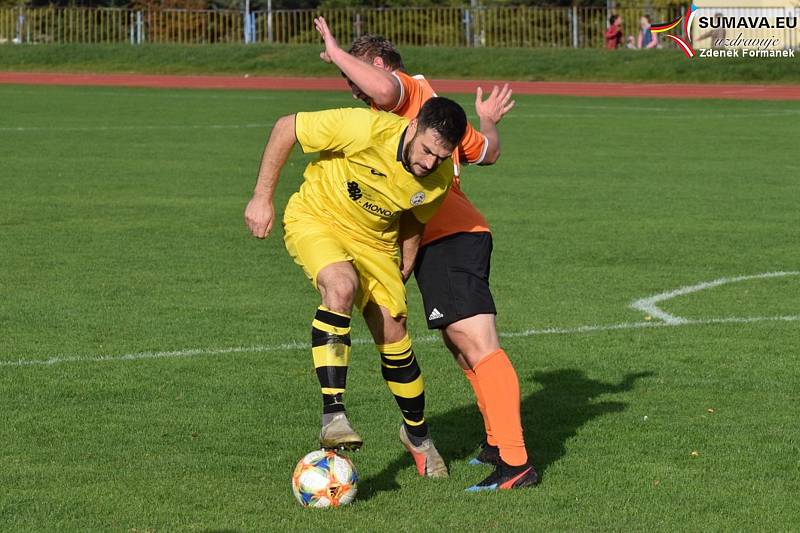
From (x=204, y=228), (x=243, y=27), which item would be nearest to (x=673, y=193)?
(x=204, y=228)

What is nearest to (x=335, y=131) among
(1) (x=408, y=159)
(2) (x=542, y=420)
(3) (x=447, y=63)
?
(1) (x=408, y=159)

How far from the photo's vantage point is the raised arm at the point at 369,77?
5.69 meters

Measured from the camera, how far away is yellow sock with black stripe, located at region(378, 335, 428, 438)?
5.91 m

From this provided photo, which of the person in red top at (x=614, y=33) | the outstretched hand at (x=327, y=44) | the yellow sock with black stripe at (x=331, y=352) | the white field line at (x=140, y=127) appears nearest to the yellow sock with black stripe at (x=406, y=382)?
the yellow sock with black stripe at (x=331, y=352)

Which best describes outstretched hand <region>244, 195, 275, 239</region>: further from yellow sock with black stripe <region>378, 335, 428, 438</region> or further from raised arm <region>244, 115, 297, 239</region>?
yellow sock with black stripe <region>378, 335, 428, 438</region>

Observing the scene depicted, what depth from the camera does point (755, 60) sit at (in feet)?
127

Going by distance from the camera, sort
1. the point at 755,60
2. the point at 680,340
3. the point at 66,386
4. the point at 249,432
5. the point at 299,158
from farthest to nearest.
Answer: the point at 755,60, the point at 299,158, the point at 680,340, the point at 66,386, the point at 249,432

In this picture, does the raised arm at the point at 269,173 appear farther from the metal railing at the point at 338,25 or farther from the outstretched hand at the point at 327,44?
the metal railing at the point at 338,25

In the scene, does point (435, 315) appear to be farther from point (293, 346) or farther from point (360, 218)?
point (293, 346)

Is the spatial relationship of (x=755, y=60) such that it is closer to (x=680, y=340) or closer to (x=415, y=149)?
(x=680, y=340)

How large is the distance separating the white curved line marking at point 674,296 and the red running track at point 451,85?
22.9 m

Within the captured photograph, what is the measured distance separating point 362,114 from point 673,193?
1159cm

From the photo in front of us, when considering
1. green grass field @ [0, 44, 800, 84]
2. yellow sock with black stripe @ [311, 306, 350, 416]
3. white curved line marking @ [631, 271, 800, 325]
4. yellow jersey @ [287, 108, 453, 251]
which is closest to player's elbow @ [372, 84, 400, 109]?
yellow jersey @ [287, 108, 453, 251]

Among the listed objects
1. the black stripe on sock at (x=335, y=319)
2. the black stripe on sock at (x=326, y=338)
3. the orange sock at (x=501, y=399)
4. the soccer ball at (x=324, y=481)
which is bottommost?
the soccer ball at (x=324, y=481)
